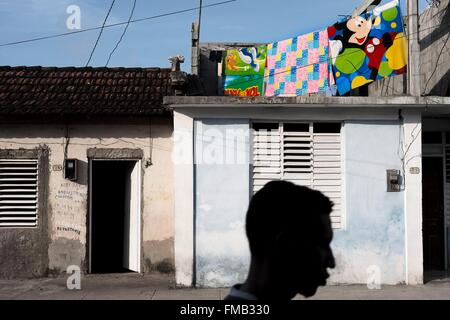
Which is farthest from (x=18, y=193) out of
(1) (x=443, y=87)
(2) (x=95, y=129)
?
(1) (x=443, y=87)

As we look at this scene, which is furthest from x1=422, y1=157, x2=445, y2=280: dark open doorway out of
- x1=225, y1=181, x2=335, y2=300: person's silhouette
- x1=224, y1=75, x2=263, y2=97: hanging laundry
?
x1=225, y1=181, x2=335, y2=300: person's silhouette

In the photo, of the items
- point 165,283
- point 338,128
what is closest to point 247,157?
point 338,128

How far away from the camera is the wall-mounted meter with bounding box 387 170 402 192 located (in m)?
10.4

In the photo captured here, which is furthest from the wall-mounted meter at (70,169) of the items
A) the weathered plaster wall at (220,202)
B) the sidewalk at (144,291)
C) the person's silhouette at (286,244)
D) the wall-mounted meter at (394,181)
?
the person's silhouette at (286,244)

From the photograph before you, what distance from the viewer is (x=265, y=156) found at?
10.5 metres

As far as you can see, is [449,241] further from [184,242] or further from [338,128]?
[184,242]

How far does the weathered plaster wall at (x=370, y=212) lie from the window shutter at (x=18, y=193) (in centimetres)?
574

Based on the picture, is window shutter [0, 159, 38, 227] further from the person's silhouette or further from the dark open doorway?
the person's silhouette

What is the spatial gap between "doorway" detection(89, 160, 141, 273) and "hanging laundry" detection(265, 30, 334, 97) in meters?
3.22

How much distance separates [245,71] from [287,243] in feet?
32.8

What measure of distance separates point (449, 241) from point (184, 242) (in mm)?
5415

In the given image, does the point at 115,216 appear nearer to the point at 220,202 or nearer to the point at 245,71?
the point at 220,202

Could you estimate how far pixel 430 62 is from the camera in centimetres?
1327

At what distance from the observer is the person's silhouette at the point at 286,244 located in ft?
6.85
